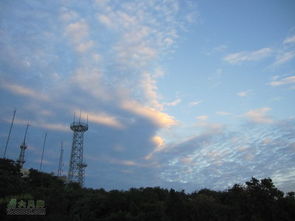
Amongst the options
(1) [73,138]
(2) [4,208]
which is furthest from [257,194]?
(1) [73,138]

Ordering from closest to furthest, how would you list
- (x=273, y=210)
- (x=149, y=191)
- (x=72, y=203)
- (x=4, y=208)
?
1. (x=4, y=208)
2. (x=273, y=210)
3. (x=72, y=203)
4. (x=149, y=191)

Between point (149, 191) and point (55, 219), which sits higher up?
point (149, 191)

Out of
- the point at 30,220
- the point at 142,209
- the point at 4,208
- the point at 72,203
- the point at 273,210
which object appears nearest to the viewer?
the point at 30,220

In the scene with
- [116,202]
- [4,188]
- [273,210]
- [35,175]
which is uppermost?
[35,175]

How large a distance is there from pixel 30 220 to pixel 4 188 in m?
13.9

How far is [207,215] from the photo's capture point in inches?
1008

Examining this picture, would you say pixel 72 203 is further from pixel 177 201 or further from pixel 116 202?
pixel 177 201

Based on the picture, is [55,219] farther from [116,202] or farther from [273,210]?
[273,210]

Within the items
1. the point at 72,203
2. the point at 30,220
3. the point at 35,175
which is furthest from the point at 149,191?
the point at 35,175

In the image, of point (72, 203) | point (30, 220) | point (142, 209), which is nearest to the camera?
point (30, 220)

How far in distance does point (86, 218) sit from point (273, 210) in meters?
16.9

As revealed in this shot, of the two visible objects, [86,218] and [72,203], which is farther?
[72,203]

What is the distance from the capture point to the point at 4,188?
3312 centimetres

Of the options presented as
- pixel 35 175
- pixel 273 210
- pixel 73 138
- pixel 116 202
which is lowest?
pixel 273 210
